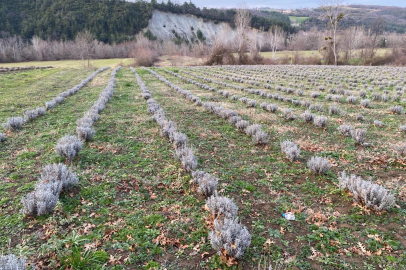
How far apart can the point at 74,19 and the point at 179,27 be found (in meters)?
47.9

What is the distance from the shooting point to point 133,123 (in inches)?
392

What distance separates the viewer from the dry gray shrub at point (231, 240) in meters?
3.10

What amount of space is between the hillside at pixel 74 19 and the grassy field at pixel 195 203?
315 ft

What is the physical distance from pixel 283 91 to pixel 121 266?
17.6 metres

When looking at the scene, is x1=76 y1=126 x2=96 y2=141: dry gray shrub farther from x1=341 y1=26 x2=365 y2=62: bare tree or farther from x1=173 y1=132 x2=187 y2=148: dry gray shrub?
x1=341 y1=26 x2=365 y2=62: bare tree

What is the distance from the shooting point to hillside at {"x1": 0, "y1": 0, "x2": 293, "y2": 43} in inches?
3433

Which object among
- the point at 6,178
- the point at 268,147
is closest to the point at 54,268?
the point at 6,178

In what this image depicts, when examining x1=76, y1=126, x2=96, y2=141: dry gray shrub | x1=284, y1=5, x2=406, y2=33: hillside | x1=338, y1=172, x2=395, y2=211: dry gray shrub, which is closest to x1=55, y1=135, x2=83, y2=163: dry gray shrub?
x1=76, y1=126, x2=96, y2=141: dry gray shrub

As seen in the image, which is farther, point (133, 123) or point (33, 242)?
point (133, 123)

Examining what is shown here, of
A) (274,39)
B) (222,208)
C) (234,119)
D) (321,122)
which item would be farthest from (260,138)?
(274,39)

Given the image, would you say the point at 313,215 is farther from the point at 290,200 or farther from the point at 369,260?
the point at 369,260

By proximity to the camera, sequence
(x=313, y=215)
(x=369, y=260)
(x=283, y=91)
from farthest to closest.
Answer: (x=283, y=91) → (x=313, y=215) → (x=369, y=260)

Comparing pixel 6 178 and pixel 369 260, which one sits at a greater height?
pixel 6 178

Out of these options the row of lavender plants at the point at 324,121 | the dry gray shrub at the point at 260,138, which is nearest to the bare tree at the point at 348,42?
the row of lavender plants at the point at 324,121
